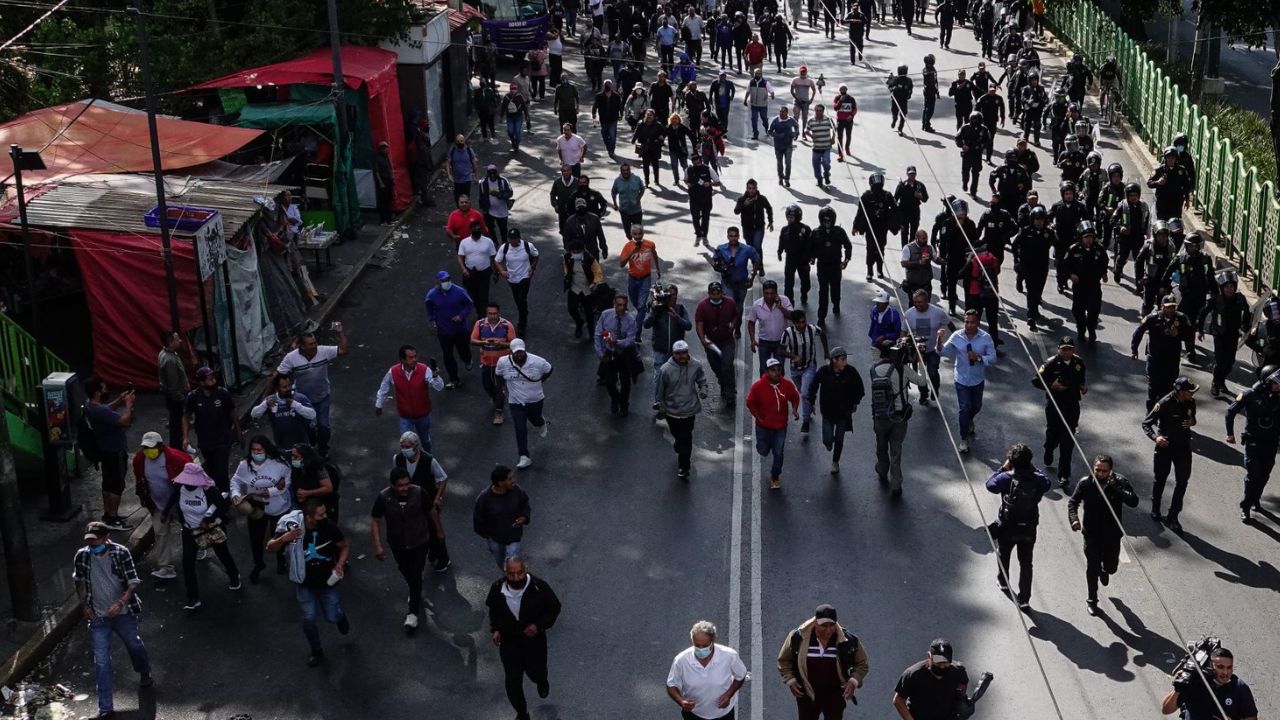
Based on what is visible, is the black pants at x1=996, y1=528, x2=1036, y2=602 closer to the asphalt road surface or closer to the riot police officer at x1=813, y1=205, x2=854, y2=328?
the asphalt road surface

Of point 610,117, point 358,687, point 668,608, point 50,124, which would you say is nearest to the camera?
point 358,687

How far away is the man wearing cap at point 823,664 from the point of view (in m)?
10.0

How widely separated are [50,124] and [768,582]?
1179 cm

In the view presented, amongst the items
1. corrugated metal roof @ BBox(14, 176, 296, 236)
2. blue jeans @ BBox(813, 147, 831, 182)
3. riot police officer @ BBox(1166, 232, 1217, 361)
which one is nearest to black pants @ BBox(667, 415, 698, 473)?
corrugated metal roof @ BBox(14, 176, 296, 236)

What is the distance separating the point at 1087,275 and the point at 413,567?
30.8 ft

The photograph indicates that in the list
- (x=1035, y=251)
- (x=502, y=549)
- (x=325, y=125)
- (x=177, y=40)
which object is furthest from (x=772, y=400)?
(x=177, y=40)

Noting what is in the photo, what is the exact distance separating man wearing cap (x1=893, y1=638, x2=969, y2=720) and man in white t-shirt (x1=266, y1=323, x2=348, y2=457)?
7.00 meters

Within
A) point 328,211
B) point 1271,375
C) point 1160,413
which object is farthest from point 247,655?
point 328,211

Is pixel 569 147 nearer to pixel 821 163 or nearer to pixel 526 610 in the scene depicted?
pixel 821 163

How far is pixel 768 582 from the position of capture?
13.1 meters

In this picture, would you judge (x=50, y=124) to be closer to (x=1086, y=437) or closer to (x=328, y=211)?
(x=328, y=211)

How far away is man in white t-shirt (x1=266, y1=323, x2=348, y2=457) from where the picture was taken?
1509 cm

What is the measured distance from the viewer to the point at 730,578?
1320 centimetres

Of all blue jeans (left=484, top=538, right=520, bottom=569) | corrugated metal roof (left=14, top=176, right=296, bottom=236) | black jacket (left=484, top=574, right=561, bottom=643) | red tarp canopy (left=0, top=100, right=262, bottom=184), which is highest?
red tarp canopy (left=0, top=100, right=262, bottom=184)
